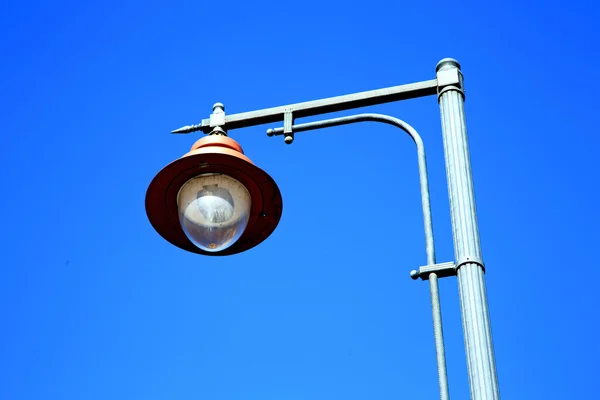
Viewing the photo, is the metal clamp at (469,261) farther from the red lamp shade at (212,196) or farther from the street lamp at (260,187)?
the red lamp shade at (212,196)

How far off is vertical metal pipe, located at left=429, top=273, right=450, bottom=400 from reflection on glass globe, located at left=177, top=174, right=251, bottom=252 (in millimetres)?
1411

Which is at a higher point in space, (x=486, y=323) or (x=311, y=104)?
(x=311, y=104)

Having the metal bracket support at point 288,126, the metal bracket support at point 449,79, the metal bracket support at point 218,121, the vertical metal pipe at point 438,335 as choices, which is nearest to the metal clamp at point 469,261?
the vertical metal pipe at point 438,335

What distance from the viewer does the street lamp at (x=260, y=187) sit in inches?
197

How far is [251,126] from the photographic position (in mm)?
6504

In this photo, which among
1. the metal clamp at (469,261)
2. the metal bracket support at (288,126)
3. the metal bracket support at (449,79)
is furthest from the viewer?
the metal bracket support at (288,126)

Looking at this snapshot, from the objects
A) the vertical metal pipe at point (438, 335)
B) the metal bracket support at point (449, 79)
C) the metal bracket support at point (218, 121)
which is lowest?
the vertical metal pipe at point (438, 335)

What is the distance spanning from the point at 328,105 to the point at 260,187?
2.04 ft

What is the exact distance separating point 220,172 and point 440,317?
177cm

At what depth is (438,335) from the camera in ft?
15.9

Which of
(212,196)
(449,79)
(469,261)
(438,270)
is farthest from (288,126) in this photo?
(469,261)

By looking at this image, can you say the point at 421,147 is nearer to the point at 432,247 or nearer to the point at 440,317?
the point at 432,247

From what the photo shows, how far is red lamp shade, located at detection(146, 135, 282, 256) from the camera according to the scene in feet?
19.6

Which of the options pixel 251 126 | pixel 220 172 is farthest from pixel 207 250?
pixel 251 126
